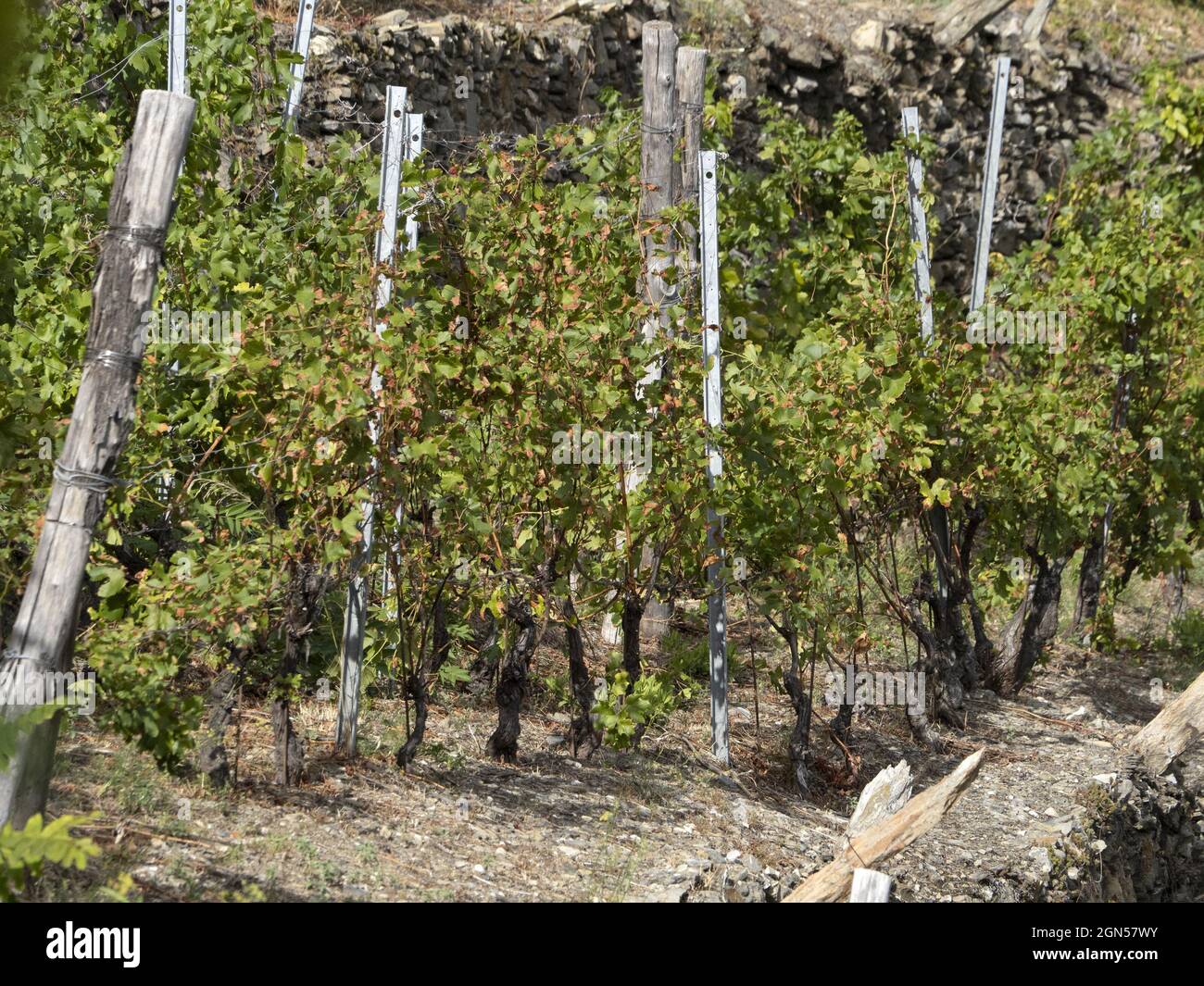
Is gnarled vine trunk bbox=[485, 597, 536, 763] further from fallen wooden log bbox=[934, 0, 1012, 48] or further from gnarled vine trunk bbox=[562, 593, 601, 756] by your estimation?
fallen wooden log bbox=[934, 0, 1012, 48]

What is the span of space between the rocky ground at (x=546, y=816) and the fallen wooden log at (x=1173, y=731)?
5.7 inches

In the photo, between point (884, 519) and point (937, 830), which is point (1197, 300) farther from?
point (937, 830)

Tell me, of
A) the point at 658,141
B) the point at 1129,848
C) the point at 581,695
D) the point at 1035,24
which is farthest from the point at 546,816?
the point at 1035,24

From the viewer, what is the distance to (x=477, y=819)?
4480 mm

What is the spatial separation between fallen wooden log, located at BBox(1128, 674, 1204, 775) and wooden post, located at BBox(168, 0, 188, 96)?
196 inches

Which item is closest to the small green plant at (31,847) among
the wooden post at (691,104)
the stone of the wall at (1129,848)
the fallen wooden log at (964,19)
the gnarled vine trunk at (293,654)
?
the gnarled vine trunk at (293,654)

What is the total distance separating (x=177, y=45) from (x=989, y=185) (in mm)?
4399

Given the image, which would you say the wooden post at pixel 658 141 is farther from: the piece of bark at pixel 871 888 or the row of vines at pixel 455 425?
the piece of bark at pixel 871 888

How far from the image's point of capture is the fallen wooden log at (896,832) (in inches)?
167

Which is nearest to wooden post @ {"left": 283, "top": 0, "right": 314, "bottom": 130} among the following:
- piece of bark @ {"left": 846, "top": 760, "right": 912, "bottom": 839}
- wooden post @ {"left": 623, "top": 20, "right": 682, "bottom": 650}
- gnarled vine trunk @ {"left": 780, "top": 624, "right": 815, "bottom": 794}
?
wooden post @ {"left": 623, "top": 20, "right": 682, "bottom": 650}

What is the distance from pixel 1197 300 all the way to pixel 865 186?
86.7 inches

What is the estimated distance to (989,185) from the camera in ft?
25.0
